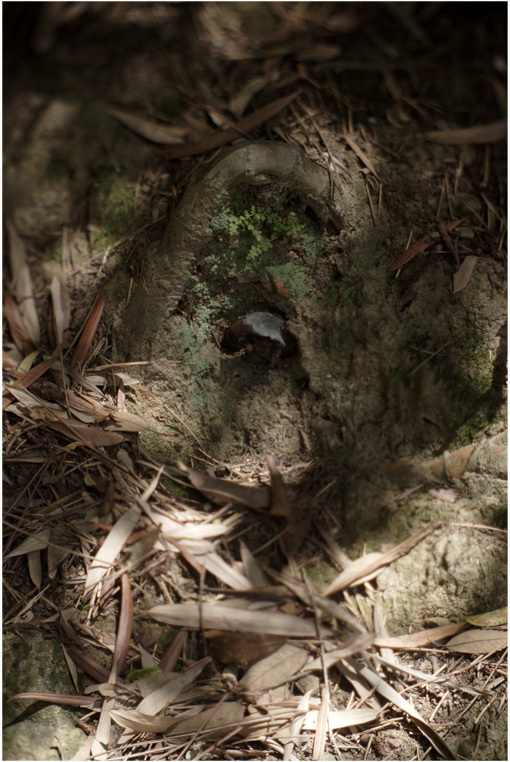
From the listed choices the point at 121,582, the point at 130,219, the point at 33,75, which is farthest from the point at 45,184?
the point at 121,582

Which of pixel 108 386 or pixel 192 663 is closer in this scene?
pixel 192 663

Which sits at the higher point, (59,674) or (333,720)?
(59,674)

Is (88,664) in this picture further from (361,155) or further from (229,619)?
(361,155)

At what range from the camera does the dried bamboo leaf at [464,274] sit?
206cm

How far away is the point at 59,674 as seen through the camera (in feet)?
5.53

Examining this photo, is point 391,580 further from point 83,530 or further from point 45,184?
point 45,184

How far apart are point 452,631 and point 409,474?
672 millimetres

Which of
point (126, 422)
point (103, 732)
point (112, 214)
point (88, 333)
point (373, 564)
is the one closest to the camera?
point (103, 732)

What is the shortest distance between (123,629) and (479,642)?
149 centimetres

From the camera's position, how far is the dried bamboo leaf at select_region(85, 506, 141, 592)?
1.76 meters

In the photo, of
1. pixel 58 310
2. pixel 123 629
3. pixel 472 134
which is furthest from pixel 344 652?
pixel 472 134

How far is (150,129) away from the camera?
231 centimetres

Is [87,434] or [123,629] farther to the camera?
[87,434]

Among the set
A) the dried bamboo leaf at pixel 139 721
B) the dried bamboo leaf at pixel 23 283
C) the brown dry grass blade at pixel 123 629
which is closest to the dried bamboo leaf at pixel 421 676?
the dried bamboo leaf at pixel 139 721
